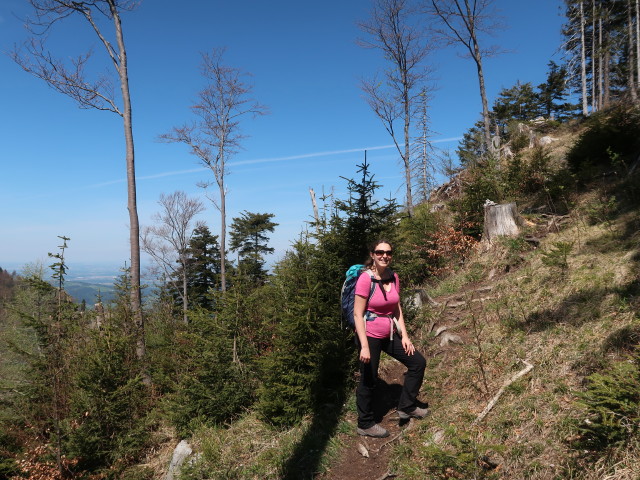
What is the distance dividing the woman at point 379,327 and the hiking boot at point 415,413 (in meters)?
0.18

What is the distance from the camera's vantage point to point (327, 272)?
5.75 metres

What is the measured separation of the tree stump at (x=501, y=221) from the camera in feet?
27.0

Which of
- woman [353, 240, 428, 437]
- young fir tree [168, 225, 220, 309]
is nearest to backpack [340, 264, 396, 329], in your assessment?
woman [353, 240, 428, 437]

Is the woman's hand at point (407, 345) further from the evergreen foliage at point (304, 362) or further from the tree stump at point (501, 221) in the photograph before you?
the tree stump at point (501, 221)

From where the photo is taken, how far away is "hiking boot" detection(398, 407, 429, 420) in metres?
3.90

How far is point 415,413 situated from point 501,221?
6228 millimetres

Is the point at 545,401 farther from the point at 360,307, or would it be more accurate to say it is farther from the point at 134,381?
the point at 134,381

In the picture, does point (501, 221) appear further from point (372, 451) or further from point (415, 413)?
point (372, 451)

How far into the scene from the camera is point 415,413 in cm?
393

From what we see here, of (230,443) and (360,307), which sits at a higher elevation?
(360,307)

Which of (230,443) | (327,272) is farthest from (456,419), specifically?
(230,443)

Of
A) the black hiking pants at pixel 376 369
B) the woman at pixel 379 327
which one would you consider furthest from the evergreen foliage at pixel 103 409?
the woman at pixel 379 327

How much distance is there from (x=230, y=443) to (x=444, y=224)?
28.5 ft

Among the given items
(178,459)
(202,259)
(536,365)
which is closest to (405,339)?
(536,365)
